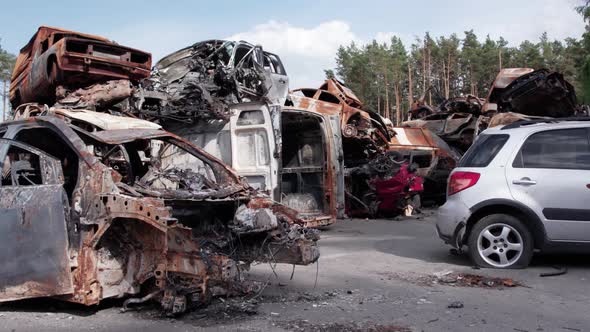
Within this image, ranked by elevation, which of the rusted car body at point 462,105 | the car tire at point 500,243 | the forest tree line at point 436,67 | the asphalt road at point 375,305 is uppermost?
the forest tree line at point 436,67

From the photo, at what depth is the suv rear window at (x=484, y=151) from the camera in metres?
6.82

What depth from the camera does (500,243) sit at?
6.62 meters

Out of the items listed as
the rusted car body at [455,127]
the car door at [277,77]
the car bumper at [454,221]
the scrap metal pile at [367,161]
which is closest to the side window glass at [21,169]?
the car bumper at [454,221]

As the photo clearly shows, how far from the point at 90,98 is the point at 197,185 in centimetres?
482

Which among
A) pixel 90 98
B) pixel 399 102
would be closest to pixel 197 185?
pixel 90 98

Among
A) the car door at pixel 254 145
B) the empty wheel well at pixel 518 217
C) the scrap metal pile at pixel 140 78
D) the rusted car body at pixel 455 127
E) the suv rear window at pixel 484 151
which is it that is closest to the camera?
the empty wheel well at pixel 518 217

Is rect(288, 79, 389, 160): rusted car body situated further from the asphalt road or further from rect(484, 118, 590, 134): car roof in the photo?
the asphalt road

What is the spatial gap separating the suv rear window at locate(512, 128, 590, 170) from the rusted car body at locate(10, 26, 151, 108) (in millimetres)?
6914

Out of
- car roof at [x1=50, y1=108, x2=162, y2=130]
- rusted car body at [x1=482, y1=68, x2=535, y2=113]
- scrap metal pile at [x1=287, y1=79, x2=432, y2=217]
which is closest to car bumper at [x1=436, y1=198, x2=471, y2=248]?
car roof at [x1=50, y1=108, x2=162, y2=130]

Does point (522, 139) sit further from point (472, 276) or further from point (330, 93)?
point (330, 93)

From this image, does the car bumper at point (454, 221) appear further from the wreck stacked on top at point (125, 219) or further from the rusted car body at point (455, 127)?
the rusted car body at point (455, 127)

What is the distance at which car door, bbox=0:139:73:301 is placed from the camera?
4.45m

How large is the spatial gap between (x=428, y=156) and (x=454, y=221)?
8.35 metres

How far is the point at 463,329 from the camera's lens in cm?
442
